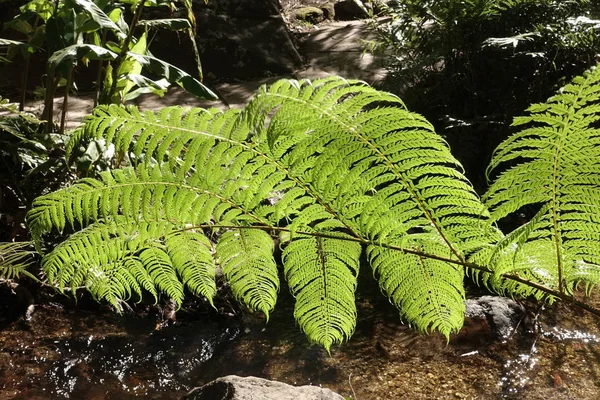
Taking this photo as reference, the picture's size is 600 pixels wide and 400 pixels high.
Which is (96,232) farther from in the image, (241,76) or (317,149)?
(241,76)

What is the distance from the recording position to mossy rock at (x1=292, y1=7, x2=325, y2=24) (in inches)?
320

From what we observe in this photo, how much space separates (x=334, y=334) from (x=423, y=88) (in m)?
3.74

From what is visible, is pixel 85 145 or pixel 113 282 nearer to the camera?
pixel 113 282

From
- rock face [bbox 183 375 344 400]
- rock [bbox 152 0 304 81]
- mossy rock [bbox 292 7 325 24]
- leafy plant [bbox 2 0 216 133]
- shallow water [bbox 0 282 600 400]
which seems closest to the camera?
rock face [bbox 183 375 344 400]

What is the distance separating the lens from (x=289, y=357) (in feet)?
10.0

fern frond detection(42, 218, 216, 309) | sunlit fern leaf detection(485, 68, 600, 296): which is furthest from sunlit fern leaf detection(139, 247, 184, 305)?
sunlit fern leaf detection(485, 68, 600, 296)

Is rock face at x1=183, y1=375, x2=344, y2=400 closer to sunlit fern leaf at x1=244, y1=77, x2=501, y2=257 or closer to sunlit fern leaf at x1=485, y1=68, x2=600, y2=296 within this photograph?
sunlit fern leaf at x1=244, y1=77, x2=501, y2=257

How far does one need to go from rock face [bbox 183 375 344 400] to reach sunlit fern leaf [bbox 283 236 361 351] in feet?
2.89

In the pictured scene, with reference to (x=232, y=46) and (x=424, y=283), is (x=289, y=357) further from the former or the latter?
(x=232, y=46)

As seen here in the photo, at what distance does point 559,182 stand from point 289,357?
219cm

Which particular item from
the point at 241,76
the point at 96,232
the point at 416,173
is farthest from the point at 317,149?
the point at 241,76

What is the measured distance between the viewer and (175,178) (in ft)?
4.38

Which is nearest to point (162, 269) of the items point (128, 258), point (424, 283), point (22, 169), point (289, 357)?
point (128, 258)

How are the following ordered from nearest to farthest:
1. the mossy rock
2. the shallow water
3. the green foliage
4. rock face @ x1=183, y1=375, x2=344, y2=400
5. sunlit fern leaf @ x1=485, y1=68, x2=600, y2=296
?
sunlit fern leaf @ x1=485, y1=68, x2=600, y2=296, rock face @ x1=183, y1=375, x2=344, y2=400, the shallow water, the green foliage, the mossy rock
